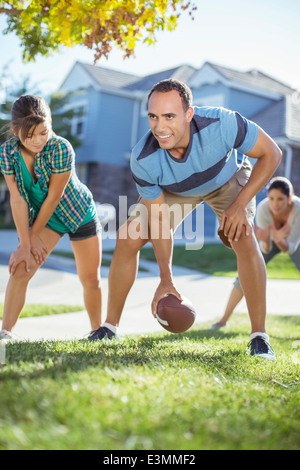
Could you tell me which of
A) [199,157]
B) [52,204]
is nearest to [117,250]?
[52,204]

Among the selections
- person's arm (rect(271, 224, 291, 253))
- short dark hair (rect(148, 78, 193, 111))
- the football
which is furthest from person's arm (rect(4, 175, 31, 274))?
person's arm (rect(271, 224, 291, 253))

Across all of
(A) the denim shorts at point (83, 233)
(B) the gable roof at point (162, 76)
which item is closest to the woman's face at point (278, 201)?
(A) the denim shorts at point (83, 233)

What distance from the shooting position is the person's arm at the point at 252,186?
3.94m

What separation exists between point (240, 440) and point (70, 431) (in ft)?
Result: 2.08

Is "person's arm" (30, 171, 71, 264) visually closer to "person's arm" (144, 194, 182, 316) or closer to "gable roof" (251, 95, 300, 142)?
"person's arm" (144, 194, 182, 316)

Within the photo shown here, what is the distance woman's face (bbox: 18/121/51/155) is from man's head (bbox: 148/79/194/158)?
75 centimetres

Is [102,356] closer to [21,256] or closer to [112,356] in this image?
[112,356]

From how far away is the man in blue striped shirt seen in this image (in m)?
3.81

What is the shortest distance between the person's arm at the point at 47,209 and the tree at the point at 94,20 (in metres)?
1.62

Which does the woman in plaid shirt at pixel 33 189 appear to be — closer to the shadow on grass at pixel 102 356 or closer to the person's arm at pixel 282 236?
the shadow on grass at pixel 102 356

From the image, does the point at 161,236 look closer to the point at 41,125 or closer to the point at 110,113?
the point at 41,125
